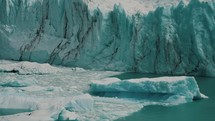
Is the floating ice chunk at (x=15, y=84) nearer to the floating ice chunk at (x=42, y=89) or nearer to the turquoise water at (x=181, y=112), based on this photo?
the floating ice chunk at (x=42, y=89)

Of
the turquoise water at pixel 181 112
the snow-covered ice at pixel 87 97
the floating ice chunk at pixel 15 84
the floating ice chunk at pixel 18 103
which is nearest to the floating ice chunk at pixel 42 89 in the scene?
the snow-covered ice at pixel 87 97

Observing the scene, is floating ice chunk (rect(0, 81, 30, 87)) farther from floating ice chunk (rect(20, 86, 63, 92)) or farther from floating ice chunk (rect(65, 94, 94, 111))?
floating ice chunk (rect(65, 94, 94, 111))

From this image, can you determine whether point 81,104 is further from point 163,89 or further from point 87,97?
point 163,89

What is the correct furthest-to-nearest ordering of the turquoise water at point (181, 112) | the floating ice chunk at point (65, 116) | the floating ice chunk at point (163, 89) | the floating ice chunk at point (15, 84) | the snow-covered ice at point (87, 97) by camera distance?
1. the floating ice chunk at point (15, 84)
2. the floating ice chunk at point (163, 89)
3. the snow-covered ice at point (87, 97)
4. the turquoise water at point (181, 112)
5. the floating ice chunk at point (65, 116)

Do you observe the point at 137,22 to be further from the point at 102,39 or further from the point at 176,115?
the point at 176,115

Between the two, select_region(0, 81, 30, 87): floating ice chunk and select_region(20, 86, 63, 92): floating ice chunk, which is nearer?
select_region(20, 86, 63, 92): floating ice chunk

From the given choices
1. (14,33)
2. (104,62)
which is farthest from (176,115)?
(14,33)

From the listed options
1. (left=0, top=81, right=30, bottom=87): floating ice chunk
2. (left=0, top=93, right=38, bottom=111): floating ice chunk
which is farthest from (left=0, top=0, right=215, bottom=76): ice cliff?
(left=0, top=93, right=38, bottom=111): floating ice chunk
